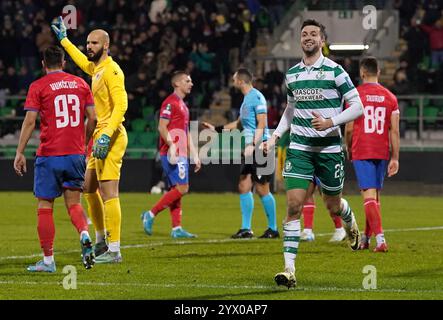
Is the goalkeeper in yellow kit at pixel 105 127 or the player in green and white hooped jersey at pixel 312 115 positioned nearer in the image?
the player in green and white hooped jersey at pixel 312 115

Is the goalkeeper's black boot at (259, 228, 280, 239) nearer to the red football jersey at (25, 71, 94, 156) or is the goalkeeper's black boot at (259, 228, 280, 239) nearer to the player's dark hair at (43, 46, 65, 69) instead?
the red football jersey at (25, 71, 94, 156)

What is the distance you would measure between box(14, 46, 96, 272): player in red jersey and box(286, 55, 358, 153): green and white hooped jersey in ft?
7.77

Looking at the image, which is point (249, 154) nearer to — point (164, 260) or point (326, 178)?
point (164, 260)

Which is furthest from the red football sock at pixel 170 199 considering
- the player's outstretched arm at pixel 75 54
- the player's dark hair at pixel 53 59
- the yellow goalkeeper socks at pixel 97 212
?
the player's dark hair at pixel 53 59

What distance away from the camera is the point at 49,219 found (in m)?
11.6

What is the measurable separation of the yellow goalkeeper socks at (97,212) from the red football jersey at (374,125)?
3215mm

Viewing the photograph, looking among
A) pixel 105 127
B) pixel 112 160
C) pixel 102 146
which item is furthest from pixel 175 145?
pixel 102 146

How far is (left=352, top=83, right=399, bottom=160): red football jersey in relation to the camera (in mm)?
13969

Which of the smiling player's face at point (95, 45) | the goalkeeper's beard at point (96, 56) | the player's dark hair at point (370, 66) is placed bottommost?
the player's dark hair at point (370, 66)

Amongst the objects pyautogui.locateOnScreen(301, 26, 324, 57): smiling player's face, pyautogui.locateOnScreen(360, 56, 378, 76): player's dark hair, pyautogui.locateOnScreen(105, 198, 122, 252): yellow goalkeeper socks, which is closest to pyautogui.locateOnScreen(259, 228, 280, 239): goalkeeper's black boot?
pyautogui.locateOnScreen(360, 56, 378, 76): player's dark hair

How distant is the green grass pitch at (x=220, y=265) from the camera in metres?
9.88

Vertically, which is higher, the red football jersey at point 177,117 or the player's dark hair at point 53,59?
the player's dark hair at point 53,59

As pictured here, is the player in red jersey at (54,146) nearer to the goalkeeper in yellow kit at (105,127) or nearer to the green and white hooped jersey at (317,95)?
the goalkeeper in yellow kit at (105,127)

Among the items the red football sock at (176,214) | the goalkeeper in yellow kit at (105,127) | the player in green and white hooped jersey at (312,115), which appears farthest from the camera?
the red football sock at (176,214)
